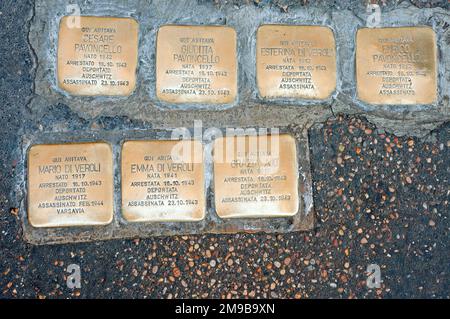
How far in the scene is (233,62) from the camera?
2064 millimetres

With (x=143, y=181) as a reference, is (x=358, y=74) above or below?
above

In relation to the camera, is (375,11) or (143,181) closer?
(143,181)

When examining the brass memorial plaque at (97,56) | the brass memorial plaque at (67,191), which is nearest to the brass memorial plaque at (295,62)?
the brass memorial plaque at (97,56)

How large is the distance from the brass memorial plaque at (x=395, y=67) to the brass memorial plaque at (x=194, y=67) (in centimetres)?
60

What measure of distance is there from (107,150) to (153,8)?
26.9 inches

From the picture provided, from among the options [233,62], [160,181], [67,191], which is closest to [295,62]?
[233,62]

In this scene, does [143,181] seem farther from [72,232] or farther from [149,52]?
[149,52]

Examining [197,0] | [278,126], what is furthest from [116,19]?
[278,126]

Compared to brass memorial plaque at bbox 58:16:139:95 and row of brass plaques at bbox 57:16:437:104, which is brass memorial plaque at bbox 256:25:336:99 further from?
brass memorial plaque at bbox 58:16:139:95

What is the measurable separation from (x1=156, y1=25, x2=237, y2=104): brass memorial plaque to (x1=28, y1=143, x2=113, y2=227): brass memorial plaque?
18.5 inches

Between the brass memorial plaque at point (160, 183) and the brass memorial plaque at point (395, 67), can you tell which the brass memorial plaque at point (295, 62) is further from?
the brass memorial plaque at point (160, 183)

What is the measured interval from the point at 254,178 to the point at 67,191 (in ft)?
2.68

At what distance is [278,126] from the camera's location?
210 centimetres

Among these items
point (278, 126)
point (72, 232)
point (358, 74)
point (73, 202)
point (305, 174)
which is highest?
point (358, 74)
